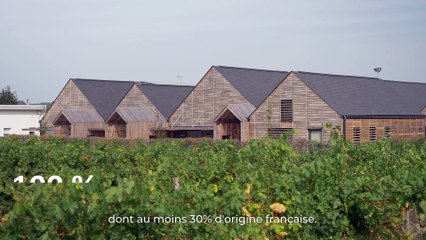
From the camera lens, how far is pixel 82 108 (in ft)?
166

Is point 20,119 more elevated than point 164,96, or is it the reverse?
point 164,96

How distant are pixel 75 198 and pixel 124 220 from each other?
17.4 inches

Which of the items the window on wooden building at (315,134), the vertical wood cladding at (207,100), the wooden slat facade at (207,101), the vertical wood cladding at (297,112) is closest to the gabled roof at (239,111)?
the wooden slat facade at (207,101)

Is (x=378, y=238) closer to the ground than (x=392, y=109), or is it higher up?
closer to the ground

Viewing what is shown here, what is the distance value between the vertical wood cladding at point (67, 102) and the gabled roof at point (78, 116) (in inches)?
55.3

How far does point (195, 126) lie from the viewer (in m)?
40.9

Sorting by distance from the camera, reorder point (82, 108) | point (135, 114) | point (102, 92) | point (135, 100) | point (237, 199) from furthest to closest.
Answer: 1. point (102, 92)
2. point (82, 108)
3. point (135, 100)
4. point (135, 114)
5. point (237, 199)

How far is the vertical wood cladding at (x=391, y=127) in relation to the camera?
104 feet

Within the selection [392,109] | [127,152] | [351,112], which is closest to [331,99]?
[351,112]

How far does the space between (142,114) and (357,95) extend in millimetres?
16942

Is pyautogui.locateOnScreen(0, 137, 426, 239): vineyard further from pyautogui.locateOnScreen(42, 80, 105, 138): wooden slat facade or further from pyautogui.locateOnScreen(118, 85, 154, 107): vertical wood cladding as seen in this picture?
pyautogui.locateOnScreen(42, 80, 105, 138): wooden slat facade

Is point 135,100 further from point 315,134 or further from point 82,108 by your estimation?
point 315,134

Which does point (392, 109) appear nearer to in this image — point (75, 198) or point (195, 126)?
point (195, 126)

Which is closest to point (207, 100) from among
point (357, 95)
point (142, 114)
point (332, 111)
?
point (142, 114)
